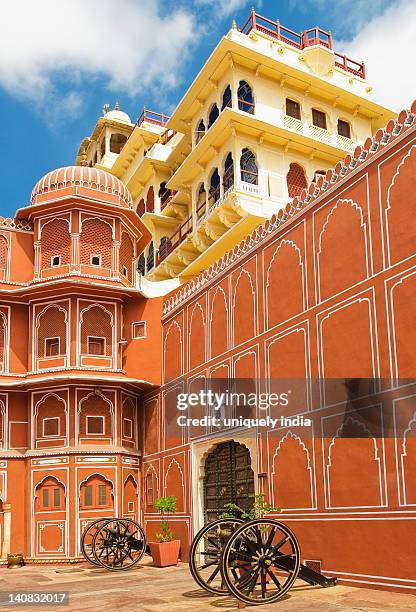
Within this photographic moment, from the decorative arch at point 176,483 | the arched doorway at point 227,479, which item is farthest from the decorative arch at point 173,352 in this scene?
the arched doorway at point 227,479

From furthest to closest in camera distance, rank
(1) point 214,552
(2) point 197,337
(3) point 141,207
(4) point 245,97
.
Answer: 1. (3) point 141,207
2. (4) point 245,97
3. (2) point 197,337
4. (1) point 214,552

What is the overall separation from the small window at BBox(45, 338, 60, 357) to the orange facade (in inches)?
2.9

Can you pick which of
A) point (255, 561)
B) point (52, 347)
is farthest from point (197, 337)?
point (255, 561)

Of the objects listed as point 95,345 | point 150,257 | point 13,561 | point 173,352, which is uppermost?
point 150,257

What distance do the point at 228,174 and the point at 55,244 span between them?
5983 millimetres

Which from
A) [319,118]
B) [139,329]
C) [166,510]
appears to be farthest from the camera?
[319,118]

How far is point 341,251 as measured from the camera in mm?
11680

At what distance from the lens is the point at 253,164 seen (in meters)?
22.0

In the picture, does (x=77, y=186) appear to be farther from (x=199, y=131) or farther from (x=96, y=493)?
(x=96, y=493)

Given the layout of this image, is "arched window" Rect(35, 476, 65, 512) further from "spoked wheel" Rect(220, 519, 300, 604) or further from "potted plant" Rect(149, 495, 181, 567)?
"spoked wheel" Rect(220, 519, 300, 604)

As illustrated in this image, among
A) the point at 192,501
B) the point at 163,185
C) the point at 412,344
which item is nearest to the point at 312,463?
the point at 412,344

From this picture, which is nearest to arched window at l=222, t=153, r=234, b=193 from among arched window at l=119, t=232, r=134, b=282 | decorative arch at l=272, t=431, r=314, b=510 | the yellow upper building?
the yellow upper building

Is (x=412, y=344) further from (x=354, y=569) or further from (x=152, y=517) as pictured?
(x=152, y=517)

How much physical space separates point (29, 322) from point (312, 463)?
10922 millimetres
